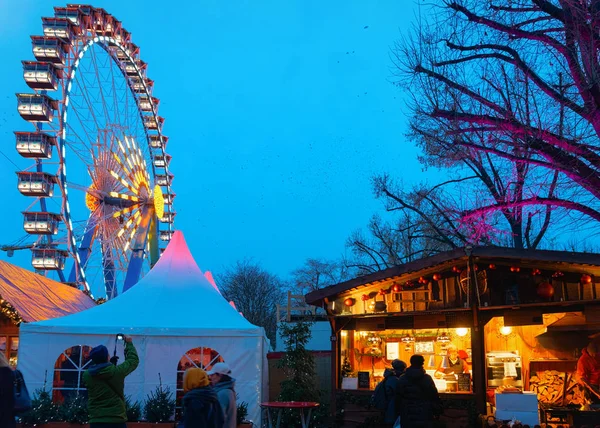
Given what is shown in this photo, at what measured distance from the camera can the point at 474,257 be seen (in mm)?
10539

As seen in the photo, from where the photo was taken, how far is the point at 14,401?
13.7 ft

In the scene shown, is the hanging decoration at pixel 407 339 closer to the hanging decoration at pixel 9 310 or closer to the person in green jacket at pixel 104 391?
the person in green jacket at pixel 104 391

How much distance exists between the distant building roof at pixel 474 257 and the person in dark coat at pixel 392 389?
128 inches

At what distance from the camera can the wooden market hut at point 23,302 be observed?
14.4 meters

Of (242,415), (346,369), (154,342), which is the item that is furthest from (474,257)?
(154,342)

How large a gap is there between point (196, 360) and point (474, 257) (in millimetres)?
5066

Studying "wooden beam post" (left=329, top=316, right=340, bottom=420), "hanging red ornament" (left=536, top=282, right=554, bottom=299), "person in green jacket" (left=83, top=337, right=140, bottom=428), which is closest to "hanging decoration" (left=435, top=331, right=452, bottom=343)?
"wooden beam post" (left=329, top=316, right=340, bottom=420)

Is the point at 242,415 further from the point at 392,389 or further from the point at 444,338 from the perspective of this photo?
the point at 392,389

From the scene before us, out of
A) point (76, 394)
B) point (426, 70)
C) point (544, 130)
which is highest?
point (426, 70)

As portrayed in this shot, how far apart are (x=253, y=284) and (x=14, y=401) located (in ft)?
139

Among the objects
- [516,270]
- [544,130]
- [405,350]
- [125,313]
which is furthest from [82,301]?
[544,130]

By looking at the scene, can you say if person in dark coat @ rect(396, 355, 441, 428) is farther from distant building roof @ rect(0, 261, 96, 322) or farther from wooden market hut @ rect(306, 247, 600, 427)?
Result: distant building roof @ rect(0, 261, 96, 322)

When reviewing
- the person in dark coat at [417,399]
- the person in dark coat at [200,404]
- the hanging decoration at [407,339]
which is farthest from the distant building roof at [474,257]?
the person in dark coat at [200,404]

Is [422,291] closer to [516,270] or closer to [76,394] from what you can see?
[516,270]
